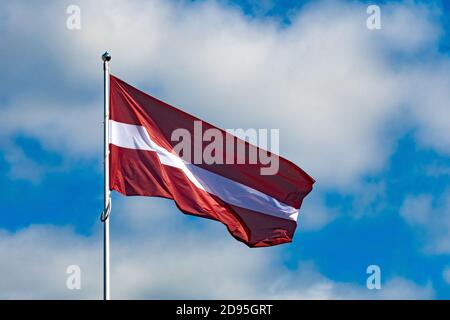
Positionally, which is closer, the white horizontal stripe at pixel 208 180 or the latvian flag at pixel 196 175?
the latvian flag at pixel 196 175

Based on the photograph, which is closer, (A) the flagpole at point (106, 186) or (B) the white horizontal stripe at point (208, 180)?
(A) the flagpole at point (106, 186)

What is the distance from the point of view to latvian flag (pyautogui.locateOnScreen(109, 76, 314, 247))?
3244cm

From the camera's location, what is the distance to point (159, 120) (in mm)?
33469

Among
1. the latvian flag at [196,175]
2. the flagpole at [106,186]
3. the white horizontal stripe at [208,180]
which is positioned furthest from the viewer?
the white horizontal stripe at [208,180]

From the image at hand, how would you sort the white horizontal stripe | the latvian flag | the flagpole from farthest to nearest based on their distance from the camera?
the white horizontal stripe < the latvian flag < the flagpole

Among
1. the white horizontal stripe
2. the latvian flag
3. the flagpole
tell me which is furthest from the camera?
the white horizontal stripe

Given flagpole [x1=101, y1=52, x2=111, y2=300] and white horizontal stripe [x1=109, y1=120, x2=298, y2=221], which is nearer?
flagpole [x1=101, y1=52, x2=111, y2=300]

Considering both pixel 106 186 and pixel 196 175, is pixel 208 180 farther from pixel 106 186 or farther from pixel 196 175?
pixel 106 186

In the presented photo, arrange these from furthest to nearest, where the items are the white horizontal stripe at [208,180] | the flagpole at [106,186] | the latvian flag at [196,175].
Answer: the white horizontal stripe at [208,180] → the latvian flag at [196,175] → the flagpole at [106,186]

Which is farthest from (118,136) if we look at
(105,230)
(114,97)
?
(105,230)

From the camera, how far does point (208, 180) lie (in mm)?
34062

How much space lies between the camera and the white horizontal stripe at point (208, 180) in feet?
107
